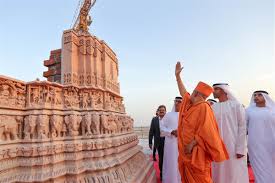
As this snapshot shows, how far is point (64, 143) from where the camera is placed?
418cm

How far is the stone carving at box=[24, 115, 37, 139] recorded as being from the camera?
380cm

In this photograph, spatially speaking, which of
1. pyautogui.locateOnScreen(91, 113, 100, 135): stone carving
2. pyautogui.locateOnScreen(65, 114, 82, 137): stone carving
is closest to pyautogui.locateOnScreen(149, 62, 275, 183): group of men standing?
pyautogui.locateOnScreen(91, 113, 100, 135): stone carving

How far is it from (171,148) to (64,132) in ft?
8.54

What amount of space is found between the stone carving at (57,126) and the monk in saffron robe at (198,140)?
248 centimetres

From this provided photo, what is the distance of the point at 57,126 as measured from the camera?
13.7 ft

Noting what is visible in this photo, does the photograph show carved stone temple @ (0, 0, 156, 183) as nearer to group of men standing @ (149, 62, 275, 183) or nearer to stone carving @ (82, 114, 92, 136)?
stone carving @ (82, 114, 92, 136)

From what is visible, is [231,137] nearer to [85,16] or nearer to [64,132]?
[64,132]

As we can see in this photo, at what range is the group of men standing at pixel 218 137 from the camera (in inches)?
116

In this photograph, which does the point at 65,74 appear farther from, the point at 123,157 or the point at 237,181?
the point at 237,181

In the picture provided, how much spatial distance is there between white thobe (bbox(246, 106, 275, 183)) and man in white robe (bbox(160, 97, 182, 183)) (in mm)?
1657

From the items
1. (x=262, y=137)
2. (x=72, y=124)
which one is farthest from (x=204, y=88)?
(x=72, y=124)

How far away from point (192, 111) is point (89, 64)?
412 centimetres

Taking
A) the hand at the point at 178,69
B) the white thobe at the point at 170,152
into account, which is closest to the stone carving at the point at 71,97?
the white thobe at the point at 170,152

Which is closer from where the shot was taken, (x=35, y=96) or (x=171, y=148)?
(x=35, y=96)
